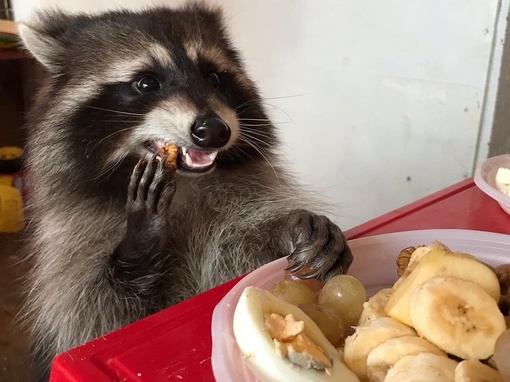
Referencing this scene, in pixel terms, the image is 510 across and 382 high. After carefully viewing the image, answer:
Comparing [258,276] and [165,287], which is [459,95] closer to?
[165,287]

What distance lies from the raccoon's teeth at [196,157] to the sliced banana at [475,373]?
680mm

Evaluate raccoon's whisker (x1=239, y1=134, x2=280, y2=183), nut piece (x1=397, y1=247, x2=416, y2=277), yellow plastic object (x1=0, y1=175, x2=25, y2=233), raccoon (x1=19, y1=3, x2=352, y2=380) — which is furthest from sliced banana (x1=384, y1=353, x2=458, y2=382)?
yellow plastic object (x1=0, y1=175, x2=25, y2=233)

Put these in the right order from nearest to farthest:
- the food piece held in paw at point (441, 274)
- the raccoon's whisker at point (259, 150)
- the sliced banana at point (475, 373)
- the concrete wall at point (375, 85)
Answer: the sliced banana at point (475, 373) → the food piece held in paw at point (441, 274) → the raccoon's whisker at point (259, 150) → the concrete wall at point (375, 85)

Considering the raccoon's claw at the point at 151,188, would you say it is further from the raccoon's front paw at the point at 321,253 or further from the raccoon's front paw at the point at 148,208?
the raccoon's front paw at the point at 321,253

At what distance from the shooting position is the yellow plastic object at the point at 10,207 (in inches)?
95.7

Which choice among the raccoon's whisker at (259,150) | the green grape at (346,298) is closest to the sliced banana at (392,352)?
the green grape at (346,298)

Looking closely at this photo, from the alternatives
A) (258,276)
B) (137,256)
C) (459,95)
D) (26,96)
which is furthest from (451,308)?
(26,96)

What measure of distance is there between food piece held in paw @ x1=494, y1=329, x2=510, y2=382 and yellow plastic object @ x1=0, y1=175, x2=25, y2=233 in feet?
6.97

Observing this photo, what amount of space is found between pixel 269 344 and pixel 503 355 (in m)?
0.20

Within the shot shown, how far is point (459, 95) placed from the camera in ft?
5.22

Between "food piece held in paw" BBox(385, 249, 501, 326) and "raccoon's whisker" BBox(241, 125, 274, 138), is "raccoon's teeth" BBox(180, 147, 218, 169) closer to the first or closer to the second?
"raccoon's whisker" BBox(241, 125, 274, 138)

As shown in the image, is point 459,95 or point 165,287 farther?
point 459,95

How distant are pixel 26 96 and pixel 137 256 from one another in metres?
2.32

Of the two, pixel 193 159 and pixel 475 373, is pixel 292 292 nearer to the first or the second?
pixel 475 373
